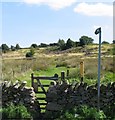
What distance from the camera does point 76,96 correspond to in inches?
521

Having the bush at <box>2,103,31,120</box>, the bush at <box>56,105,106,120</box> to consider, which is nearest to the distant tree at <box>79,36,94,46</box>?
the bush at <box>2,103,31,120</box>

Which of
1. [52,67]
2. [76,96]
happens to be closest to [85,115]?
[76,96]

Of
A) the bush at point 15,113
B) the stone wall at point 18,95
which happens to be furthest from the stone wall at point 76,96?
the bush at point 15,113

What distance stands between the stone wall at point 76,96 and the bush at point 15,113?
1.19 meters

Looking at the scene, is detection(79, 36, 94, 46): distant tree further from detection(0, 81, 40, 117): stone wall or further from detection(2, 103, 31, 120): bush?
detection(2, 103, 31, 120): bush

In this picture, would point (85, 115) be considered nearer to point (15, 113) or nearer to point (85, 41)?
point (15, 113)

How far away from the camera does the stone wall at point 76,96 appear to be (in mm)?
13078

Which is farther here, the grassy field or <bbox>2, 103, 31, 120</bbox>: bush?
the grassy field

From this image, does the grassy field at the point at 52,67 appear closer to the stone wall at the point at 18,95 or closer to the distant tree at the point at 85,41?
the distant tree at the point at 85,41

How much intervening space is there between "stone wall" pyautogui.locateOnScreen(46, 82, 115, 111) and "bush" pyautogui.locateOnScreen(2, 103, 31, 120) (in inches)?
47.0

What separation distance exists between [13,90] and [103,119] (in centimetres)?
336

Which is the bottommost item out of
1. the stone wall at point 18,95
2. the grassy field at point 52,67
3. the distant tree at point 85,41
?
the stone wall at point 18,95

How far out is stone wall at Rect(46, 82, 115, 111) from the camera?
42.9ft

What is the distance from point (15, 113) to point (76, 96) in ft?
6.99
